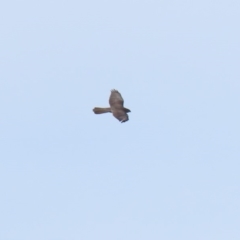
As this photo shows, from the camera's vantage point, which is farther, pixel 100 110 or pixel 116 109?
pixel 100 110

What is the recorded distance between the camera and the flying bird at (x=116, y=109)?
445 ft

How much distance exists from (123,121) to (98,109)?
4161 millimetres

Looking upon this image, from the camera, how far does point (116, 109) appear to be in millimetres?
137000

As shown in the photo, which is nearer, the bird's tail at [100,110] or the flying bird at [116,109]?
the flying bird at [116,109]

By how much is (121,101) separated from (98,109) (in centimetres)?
182

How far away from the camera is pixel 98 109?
454ft

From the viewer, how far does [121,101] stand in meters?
138

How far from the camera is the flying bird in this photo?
445 ft

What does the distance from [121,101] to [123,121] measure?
145 inches

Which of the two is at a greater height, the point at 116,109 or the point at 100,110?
the point at 100,110

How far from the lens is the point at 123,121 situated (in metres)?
135

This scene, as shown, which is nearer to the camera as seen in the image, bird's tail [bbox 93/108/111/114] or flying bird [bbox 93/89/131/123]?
flying bird [bbox 93/89/131/123]
